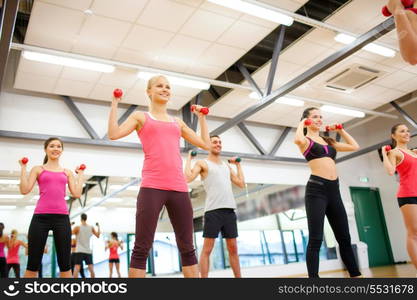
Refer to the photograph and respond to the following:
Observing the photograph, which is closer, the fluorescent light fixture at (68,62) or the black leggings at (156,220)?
the black leggings at (156,220)

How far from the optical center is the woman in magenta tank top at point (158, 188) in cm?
183

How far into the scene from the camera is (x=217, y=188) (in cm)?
334

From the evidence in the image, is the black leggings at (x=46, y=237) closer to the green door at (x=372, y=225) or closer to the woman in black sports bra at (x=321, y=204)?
the woman in black sports bra at (x=321, y=204)

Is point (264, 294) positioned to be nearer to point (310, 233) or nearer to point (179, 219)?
point (179, 219)

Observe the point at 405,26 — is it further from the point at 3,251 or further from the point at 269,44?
the point at 3,251

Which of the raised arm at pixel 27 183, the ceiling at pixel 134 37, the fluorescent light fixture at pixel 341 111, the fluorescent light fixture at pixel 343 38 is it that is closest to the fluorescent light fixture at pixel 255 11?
the ceiling at pixel 134 37

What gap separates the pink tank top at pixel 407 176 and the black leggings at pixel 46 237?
107 inches

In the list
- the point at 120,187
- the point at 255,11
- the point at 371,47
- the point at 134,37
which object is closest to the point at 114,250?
the point at 120,187

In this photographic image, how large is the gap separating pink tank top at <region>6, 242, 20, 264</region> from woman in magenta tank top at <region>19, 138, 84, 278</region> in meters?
3.38

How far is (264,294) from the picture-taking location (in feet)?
4.30

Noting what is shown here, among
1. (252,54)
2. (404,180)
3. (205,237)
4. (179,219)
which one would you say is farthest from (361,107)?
(179,219)

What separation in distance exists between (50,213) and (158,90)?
4.52ft

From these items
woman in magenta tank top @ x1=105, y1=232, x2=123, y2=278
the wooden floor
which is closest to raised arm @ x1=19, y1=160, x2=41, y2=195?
the wooden floor

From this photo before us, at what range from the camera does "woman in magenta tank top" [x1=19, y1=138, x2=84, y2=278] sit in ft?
8.79
